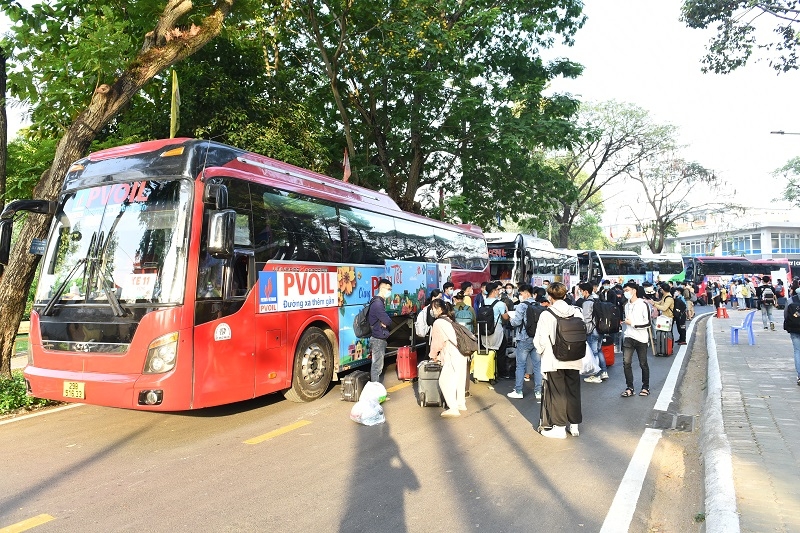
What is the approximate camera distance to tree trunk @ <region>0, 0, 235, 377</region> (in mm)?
8508

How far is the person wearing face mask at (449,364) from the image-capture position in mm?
7336

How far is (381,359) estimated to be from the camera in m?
8.62

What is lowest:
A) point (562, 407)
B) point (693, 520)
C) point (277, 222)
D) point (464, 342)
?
point (693, 520)

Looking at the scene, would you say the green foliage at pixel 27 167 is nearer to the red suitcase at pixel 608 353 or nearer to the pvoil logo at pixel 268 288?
the pvoil logo at pixel 268 288

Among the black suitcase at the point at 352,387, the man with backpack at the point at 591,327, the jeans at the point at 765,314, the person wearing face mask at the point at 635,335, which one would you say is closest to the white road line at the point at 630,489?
the person wearing face mask at the point at 635,335

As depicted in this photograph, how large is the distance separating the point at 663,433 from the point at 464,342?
257 centimetres

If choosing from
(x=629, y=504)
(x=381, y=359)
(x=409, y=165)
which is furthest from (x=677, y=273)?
(x=629, y=504)

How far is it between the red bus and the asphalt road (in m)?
0.58

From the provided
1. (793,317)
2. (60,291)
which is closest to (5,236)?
(60,291)

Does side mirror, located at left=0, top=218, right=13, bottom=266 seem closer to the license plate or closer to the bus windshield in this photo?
the bus windshield

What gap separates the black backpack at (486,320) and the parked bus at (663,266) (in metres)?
36.0

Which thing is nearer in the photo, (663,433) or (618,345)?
(663,433)

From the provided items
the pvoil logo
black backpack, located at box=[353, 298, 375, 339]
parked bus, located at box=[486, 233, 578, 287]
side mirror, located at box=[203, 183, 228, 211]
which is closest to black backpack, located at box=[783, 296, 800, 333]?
black backpack, located at box=[353, 298, 375, 339]

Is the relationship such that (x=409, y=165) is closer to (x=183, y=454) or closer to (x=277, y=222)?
(x=277, y=222)
